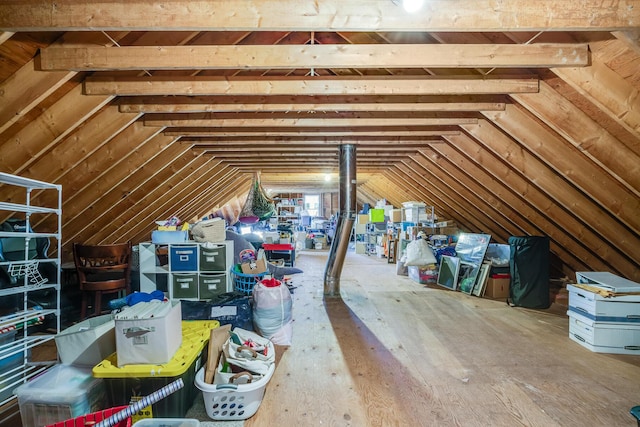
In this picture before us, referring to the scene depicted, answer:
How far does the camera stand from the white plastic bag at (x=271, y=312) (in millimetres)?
2602

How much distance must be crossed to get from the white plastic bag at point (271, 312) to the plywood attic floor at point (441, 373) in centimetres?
18

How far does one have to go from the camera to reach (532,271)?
373 centimetres

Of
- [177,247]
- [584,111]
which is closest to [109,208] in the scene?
[177,247]

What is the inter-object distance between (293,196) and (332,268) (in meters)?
9.03

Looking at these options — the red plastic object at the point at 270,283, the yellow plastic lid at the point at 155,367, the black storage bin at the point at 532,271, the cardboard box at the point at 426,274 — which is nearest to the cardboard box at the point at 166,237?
the red plastic object at the point at 270,283

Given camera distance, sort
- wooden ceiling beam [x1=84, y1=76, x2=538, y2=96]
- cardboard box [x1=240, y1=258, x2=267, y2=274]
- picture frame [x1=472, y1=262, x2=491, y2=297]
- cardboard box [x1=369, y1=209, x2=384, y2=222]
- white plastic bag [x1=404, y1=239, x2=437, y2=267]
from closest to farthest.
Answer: wooden ceiling beam [x1=84, y1=76, x2=538, y2=96] → cardboard box [x1=240, y1=258, x2=267, y2=274] → picture frame [x1=472, y1=262, x2=491, y2=297] → white plastic bag [x1=404, y1=239, x2=437, y2=267] → cardboard box [x1=369, y1=209, x2=384, y2=222]

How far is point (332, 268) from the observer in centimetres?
416

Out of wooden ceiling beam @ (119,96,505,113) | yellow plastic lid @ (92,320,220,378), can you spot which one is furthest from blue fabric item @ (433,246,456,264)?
yellow plastic lid @ (92,320,220,378)

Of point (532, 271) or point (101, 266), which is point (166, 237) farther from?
point (532, 271)

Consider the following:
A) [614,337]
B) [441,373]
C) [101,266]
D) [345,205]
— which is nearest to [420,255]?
[345,205]

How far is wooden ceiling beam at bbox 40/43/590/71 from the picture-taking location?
1.83 meters

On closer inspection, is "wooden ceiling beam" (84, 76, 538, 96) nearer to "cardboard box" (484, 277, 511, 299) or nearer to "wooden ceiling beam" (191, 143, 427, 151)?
"wooden ceiling beam" (191, 143, 427, 151)

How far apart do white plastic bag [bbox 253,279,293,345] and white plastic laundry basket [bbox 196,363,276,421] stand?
2.90ft

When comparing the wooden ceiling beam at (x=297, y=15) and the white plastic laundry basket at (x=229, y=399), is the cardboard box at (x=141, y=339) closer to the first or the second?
the white plastic laundry basket at (x=229, y=399)
